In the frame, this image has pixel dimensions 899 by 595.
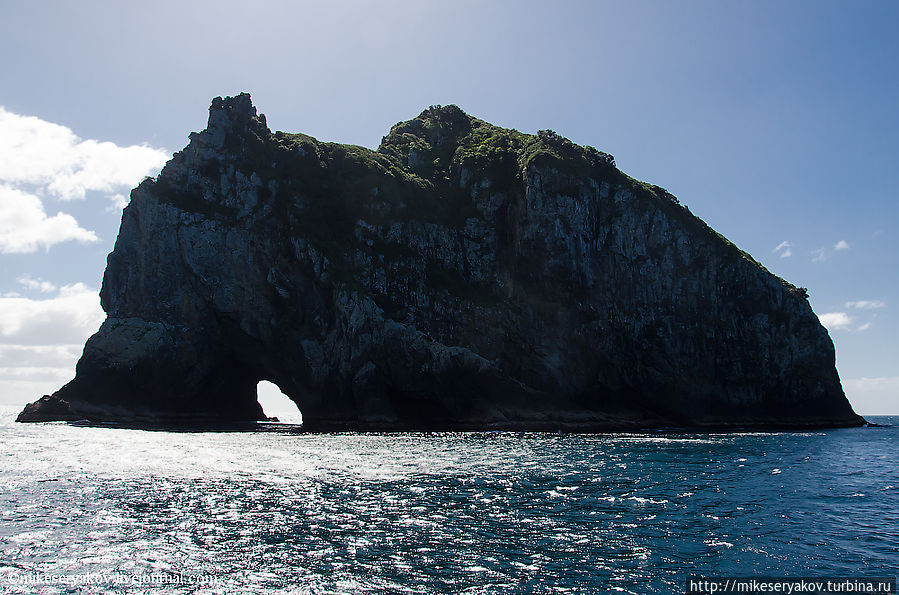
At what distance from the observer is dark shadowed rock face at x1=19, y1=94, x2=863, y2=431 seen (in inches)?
2825

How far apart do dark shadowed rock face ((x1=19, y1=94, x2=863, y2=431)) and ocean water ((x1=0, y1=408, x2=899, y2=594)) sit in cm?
3307

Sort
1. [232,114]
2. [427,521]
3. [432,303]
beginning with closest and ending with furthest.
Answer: [427,521], [432,303], [232,114]

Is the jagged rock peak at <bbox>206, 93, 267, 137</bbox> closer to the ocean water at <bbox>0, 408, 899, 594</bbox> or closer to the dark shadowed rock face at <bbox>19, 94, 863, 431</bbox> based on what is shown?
the dark shadowed rock face at <bbox>19, 94, 863, 431</bbox>

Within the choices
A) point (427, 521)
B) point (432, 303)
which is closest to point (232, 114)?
point (432, 303)

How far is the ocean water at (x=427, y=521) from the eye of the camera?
14.6 meters

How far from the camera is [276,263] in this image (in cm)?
7375

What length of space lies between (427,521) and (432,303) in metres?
55.9

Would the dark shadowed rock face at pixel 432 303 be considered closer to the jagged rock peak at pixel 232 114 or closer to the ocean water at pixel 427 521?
the jagged rock peak at pixel 232 114

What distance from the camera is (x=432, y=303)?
75.7 metres

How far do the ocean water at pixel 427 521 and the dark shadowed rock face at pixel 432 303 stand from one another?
1302 inches

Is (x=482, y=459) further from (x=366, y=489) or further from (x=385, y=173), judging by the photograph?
(x=385, y=173)

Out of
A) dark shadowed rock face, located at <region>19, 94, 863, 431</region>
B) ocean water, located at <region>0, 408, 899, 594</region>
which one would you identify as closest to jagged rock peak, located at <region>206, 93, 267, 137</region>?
dark shadowed rock face, located at <region>19, 94, 863, 431</region>

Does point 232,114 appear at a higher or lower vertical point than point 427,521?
higher

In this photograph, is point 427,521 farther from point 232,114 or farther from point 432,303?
point 232,114
